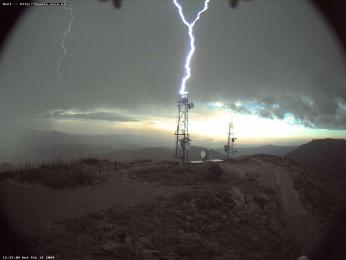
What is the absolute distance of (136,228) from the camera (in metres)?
13.8

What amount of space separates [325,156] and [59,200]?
7806 cm

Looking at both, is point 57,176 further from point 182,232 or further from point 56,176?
point 182,232

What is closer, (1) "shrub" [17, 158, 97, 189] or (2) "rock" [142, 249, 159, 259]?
(2) "rock" [142, 249, 159, 259]

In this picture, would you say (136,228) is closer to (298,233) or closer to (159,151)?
(298,233)

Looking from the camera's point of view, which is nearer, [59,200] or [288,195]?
[59,200]

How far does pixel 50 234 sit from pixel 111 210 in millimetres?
3572

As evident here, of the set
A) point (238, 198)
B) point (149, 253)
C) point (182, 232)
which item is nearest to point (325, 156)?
point (238, 198)

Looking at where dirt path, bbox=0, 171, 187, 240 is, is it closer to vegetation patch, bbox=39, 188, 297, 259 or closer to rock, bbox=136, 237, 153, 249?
vegetation patch, bbox=39, 188, 297, 259

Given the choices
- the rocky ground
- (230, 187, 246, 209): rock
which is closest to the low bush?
the rocky ground

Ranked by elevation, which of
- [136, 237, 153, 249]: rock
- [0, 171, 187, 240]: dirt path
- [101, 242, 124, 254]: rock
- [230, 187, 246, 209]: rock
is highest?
[0, 171, 187, 240]: dirt path

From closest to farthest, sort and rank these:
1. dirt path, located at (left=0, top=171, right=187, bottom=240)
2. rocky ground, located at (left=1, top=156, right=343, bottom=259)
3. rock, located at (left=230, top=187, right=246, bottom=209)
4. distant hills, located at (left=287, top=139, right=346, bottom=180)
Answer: rocky ground, located at (left=1, top=156, right=343, bottom=259), dirt path, located at (left=0, top=171, right=187, bottom=240), rock, located at (left=230, top=187, right=246, bottom=209), distant hills, located at (left=287, top=139, right=346, bottom=180)

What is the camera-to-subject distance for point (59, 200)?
1576cm

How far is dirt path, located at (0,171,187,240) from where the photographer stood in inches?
513

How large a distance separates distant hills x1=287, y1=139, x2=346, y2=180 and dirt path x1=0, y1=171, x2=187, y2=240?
183 feet
